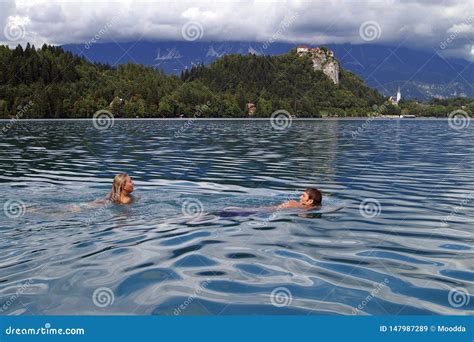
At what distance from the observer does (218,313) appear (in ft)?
25.4

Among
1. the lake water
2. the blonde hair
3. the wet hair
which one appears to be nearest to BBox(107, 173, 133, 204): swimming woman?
the blonde hair

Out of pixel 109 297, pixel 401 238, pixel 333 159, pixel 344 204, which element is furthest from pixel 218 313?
pixel 333 159

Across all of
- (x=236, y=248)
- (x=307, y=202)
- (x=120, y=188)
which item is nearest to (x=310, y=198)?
(x=307, y=202)

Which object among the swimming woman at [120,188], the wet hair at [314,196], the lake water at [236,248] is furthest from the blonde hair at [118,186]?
the wet hair at [314,196]

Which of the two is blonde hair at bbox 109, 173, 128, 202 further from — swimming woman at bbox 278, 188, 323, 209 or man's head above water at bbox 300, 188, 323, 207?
man's head above water at bbox 300, 188, 323, 207

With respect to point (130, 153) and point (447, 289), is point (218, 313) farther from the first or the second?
point (130, 153)

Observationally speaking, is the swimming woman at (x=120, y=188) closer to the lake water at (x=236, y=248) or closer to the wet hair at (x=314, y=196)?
the lake water at (x=236, y=248)

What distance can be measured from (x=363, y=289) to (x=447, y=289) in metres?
1.38

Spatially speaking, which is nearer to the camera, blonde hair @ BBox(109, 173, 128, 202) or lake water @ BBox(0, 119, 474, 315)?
lake water @ BBox(0, 119, 474, 315)

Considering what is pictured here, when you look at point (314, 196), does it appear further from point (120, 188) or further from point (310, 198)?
point (120, 188)

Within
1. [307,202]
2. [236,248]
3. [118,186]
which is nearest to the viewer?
[236,248]

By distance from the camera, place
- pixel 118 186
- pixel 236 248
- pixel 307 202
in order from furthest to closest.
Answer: pixel 118 186 → pixel 307 202 → pixel 236 248

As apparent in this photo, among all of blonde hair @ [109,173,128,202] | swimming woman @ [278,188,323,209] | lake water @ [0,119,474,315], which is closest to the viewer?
lake water @ [0,119,474,315]

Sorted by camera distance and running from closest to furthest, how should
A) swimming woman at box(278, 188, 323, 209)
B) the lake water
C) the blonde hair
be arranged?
1. the lake water
2. swimming woman at box(278, 188, 323, 209)
3. the blonde hair
